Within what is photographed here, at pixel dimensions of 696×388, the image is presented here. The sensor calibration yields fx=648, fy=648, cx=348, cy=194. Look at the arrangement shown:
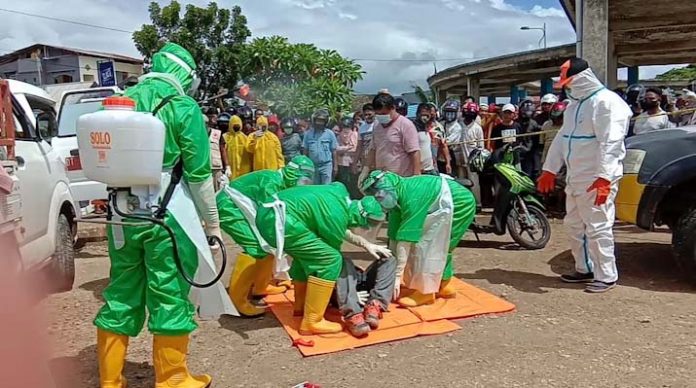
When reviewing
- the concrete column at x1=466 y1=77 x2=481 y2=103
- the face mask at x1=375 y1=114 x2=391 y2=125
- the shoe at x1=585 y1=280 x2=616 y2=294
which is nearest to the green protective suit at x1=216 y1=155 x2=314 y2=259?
the face mask at x1=375 y1=114 x2=391 y2=125

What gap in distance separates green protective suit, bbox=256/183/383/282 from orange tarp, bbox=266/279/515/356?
43 centimetres

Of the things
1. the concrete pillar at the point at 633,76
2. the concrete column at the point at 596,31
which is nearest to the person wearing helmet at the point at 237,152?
the concrete column at the point at 596,31

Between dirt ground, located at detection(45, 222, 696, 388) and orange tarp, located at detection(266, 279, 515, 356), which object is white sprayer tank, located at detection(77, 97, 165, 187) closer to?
dirt ground, located at detection(45, 222, 696, 388)

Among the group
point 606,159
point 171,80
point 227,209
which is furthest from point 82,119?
point 606,159

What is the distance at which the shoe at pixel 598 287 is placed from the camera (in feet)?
16.8

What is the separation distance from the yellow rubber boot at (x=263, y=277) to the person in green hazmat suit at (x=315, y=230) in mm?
562

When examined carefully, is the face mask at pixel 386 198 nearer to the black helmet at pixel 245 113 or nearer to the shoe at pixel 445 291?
the shoe at pixel 445 291

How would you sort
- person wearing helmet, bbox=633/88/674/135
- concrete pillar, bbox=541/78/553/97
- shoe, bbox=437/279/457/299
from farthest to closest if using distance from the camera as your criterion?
1. concrete pillar, bbox=541/78/553/97
2. person wearing helmet, bbox=633/88/674/135
3. shoe, bbox=437/279/457/299

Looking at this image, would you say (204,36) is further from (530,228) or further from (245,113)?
(530,228)

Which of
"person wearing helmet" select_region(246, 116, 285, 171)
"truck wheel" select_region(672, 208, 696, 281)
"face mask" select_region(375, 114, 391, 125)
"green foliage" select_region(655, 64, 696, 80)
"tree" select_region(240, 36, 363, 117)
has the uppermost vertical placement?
"green foliage" select_region(655, 64, 696, 80)

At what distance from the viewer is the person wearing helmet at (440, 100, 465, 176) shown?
9.08 m

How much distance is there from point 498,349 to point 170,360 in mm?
1961

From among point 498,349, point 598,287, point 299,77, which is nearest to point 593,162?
point 598,287

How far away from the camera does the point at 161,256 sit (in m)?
3.23
